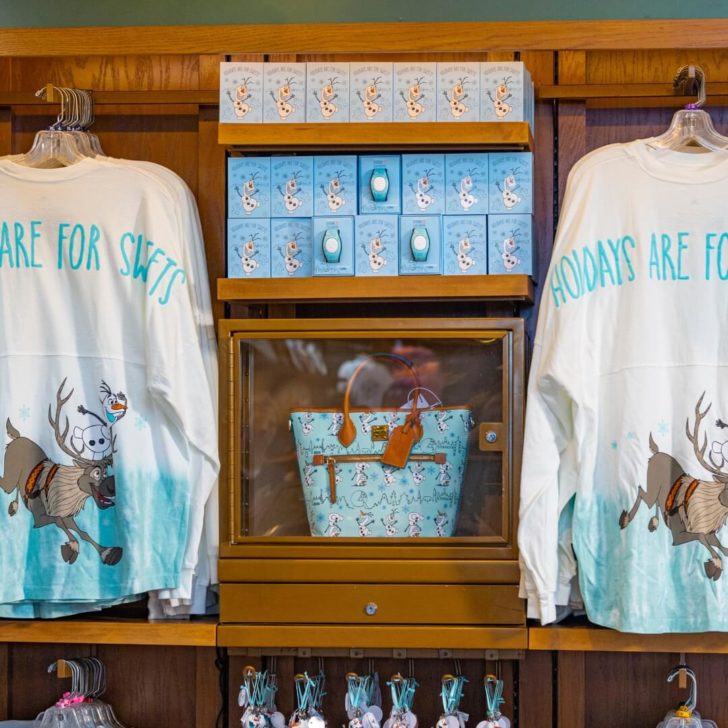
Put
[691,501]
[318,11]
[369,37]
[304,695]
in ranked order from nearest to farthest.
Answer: [691,501] → [304,695] → [369,37] → [318,11]

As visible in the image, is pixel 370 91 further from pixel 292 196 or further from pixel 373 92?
Result: pixel 292 196

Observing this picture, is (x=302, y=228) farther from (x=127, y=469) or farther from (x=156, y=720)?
(x=156, y=720)

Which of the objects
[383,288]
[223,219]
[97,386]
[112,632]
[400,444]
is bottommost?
[112,632]

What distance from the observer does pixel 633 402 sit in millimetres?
2445

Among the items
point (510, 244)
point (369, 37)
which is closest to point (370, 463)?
point (510, 244)

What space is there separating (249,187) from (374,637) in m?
1.08

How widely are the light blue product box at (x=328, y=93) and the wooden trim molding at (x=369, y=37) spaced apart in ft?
0.77

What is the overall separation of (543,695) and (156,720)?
0.99m

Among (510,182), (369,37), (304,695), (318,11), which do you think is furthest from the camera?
(318,11)

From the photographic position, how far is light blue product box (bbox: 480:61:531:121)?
8.21ft

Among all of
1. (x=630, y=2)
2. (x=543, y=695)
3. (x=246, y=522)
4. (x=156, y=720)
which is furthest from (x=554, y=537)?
(x=630, y=2)

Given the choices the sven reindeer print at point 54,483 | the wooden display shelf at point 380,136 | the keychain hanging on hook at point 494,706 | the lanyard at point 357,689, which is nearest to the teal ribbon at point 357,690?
the lanyard at point 357,689

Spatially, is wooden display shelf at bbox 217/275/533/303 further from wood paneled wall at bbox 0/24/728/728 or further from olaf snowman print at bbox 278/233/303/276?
wood paneled wall at bbox 0/24/728/728

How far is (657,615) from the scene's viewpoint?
7.91 ft
